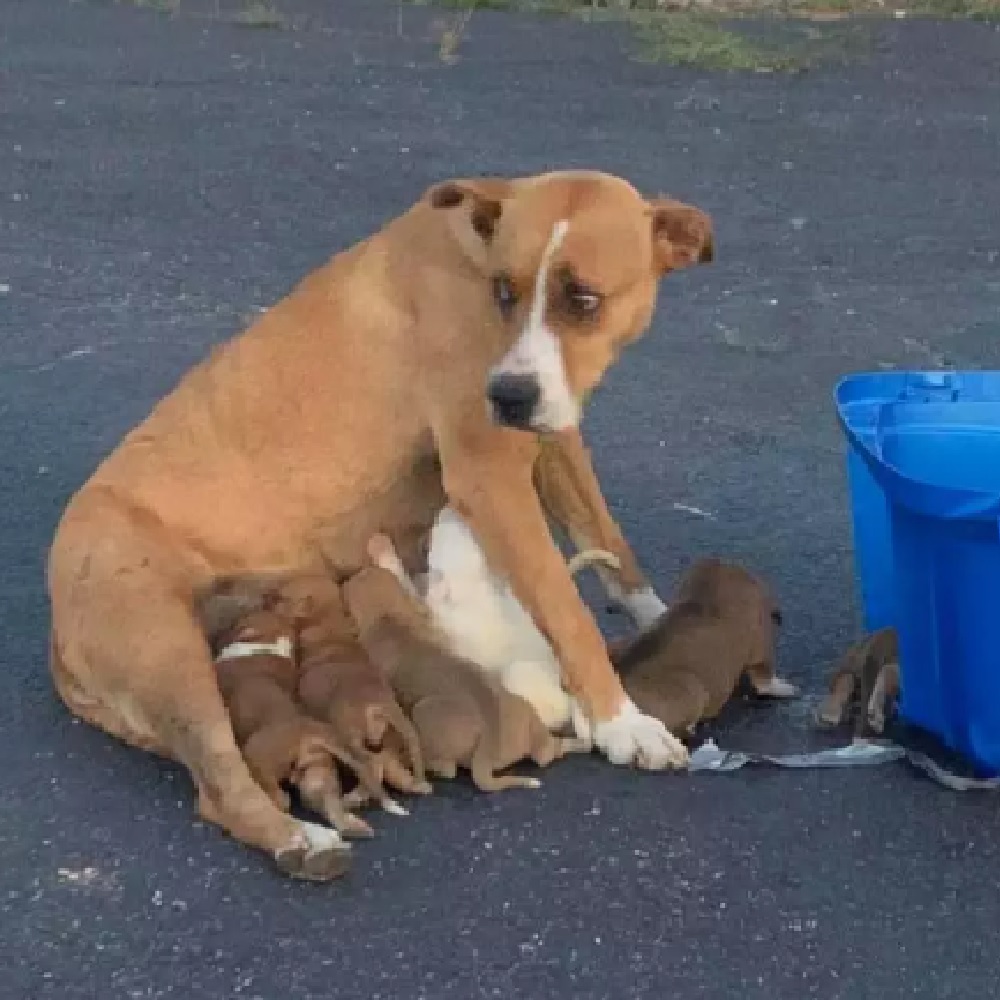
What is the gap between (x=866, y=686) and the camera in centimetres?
414

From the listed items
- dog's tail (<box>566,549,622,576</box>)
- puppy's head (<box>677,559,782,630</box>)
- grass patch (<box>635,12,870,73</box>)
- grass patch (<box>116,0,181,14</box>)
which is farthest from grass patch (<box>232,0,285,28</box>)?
puppy's head (<box>677,559,782,630</box>)

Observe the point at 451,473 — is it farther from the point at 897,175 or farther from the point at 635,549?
the point at 897,175

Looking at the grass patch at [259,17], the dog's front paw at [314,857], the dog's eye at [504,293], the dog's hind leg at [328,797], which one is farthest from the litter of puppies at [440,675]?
the grass patch at [259,17]

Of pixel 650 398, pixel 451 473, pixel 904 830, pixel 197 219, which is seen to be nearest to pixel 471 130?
pixel 197 219

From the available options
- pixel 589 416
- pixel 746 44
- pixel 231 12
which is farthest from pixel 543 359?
pixel 231 12

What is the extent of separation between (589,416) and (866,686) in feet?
7.61

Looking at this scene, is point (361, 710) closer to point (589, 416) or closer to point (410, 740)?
point (410, 740)

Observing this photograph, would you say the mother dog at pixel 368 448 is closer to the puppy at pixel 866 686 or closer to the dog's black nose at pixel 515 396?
the dog's black nose at pixel 515 396

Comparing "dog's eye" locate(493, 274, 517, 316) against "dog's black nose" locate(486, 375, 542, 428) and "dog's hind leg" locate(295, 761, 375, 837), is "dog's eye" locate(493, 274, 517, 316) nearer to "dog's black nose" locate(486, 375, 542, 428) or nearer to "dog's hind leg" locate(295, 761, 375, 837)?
"dog's black nose" locate(486, 375, 542, 428)

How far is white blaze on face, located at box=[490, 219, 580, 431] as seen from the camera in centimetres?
390

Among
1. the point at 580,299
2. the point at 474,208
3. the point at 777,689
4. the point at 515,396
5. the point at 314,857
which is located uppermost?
the point at 474,208

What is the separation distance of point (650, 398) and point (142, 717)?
2.98 metres

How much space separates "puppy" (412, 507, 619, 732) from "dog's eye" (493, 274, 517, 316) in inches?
20.8

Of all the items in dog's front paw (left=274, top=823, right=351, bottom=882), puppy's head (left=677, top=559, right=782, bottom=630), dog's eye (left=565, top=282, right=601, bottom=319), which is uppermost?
dog's eye (left=565, top=282, right=601, bottom=319)
